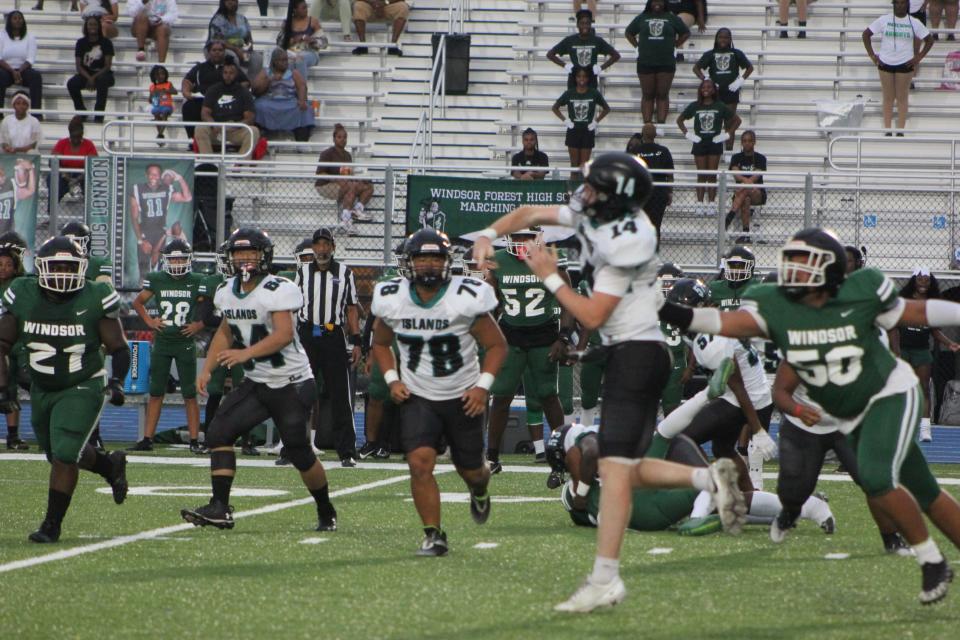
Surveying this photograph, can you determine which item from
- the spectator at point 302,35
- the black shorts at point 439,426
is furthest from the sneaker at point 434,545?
the spectator at point 302,35

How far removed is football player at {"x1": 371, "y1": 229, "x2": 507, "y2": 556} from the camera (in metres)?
6.59

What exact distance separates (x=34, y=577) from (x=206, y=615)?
113 centimetres

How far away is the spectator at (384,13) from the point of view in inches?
739

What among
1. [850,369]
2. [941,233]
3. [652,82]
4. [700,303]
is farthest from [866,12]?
[850,369]

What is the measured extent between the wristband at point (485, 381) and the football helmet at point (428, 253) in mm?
457

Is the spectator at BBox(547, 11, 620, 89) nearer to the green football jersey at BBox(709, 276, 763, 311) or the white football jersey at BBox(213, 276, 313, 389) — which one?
the green football jersey at BBox(709, 276, 763, 311)

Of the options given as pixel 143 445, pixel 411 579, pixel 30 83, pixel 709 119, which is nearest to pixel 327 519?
pixel 411 579

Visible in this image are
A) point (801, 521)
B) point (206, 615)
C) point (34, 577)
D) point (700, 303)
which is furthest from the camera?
point (700, 303)

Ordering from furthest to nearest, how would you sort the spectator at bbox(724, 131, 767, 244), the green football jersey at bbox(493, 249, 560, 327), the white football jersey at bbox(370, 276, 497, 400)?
the spectator at bbox(724, 131, 767, 244) → the green football jersey at bbox(493, 249, 560, 327) → the white football jersey at bbox(370, 276, 497, 400)

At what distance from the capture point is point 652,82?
17.2m

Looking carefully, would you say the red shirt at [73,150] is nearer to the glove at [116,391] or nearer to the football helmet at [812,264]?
the glove at [116,391]

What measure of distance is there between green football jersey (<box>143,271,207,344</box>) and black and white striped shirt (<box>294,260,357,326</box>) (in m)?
1.29

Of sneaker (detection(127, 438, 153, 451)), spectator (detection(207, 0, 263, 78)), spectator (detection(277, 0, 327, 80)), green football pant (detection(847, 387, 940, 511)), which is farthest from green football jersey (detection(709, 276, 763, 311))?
spectator (detection(277, 0, 327, 80))

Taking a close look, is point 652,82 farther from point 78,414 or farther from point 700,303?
point 78,414
